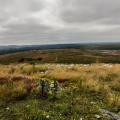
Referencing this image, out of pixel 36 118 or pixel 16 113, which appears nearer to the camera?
pixel 36 118

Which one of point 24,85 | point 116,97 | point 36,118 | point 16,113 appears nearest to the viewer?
point 36,118

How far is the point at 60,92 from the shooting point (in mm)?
12008

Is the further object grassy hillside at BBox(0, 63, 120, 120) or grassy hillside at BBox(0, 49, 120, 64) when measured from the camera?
grassy hillside at BBox(0, 49, 120, 64)

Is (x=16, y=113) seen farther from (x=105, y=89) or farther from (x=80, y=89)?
(x=105, y=89)

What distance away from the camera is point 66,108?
9.89 meters

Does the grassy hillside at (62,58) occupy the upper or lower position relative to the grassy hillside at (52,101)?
lower

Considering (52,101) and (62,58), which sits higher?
(52,101)

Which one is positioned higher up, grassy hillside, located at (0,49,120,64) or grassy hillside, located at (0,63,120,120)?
grassy hillside, located at (0,63,120,120)

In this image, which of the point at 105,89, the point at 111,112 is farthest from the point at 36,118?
the point at 105,89

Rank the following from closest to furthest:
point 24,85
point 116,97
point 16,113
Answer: point 16,113 → point 116,97 → point 24,85

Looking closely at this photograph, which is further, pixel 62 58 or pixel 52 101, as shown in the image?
pixel 62 58

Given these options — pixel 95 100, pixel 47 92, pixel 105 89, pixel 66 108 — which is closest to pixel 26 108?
pixel 66 108

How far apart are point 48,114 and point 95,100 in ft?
9.45

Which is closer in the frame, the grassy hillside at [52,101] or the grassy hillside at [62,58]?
the grassy hillside at [52,101]
